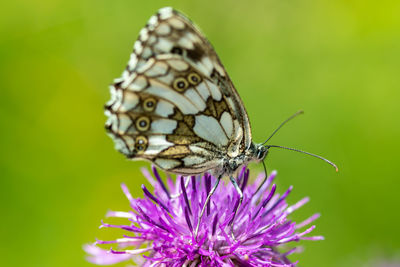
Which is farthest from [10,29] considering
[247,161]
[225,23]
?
[247,161]

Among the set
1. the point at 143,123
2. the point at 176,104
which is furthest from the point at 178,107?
the point at 143,123

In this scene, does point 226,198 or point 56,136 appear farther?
point 56,136

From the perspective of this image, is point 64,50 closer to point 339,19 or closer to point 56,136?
point 56,136

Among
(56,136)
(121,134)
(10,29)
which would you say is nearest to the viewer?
(121,134)

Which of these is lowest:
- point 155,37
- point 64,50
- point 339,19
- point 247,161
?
point 247,161

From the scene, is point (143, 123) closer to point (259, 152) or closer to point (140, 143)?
point (140, 143)

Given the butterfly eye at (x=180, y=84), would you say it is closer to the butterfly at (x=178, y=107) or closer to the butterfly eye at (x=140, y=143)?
the butterfly at (x=178, y=107)

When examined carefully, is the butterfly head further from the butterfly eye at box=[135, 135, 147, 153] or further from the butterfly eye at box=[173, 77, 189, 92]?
the butterfly eye at box=[135, 135, 147, 153]
